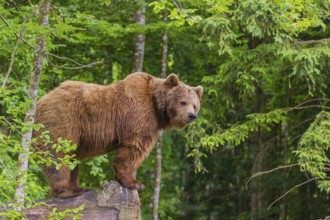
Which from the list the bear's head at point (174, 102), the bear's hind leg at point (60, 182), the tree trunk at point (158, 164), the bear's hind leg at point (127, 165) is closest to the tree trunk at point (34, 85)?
the bear's hind leg at point (60, 182)

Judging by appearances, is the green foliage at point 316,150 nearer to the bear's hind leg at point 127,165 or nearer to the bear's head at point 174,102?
the bear's head at point 174,102

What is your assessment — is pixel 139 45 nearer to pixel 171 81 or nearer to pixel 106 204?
pixel 171 81

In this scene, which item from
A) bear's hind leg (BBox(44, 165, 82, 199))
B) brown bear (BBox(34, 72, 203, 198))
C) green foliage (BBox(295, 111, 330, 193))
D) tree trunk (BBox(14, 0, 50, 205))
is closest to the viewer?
tree trunk (BBox(14, 0, 50, 205))

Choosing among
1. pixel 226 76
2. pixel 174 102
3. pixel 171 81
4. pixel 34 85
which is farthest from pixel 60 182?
pixel 226 76

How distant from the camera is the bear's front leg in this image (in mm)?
9163

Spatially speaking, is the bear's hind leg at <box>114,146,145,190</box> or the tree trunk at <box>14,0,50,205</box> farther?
the bear's hind leg at <box>114,146,145,190</box>

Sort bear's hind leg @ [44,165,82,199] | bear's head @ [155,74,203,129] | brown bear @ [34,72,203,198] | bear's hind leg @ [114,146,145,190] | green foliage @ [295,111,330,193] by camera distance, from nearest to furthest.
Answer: bear's hind leg @ [44,165,82,199] → brown bear @ [34,72,203,198] → bear's hind leg @ [114,146,145,190] → bear's head @ [155,74,203,129] → green foliage @ [295,111,330,193]

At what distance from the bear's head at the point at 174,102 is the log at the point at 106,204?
135 centimetres

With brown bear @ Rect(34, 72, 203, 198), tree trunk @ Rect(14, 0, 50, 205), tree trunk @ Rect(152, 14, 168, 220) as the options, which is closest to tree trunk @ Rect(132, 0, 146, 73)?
tree trunk @ Rect(152, 14, 168, 220)

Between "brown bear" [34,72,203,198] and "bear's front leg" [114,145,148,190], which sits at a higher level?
"brown bear" [34,72,203,198]

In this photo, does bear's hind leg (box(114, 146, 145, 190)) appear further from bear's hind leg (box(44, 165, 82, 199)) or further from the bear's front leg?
bear's hind leg (box(44, 165, 82, 199))

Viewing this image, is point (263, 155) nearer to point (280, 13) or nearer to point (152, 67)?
point (152, 67)

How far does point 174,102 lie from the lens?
9.84 meters

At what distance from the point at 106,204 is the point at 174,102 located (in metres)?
1.89
